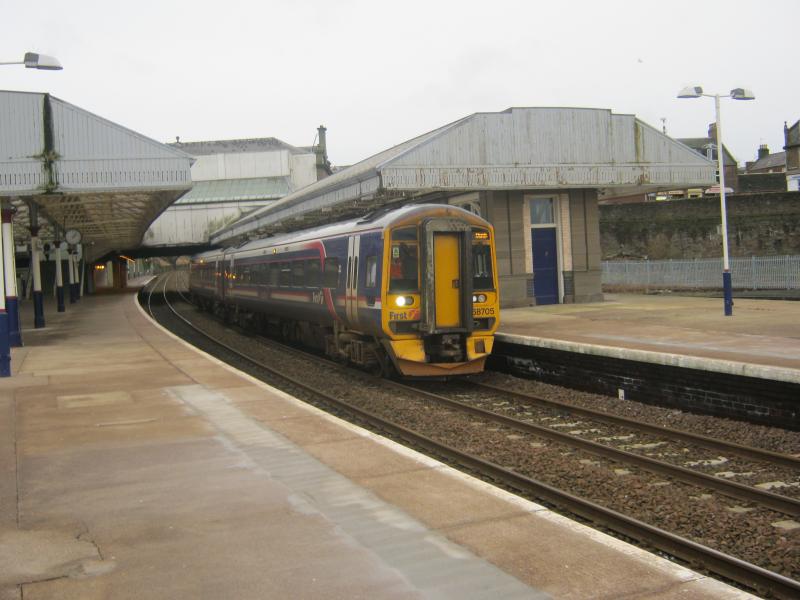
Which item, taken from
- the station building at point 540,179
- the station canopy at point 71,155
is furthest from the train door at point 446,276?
the station canopy at point 71,155

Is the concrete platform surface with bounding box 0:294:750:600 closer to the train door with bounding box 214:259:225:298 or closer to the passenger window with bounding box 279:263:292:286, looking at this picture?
the passenger window with bounding box 279:263:292:286

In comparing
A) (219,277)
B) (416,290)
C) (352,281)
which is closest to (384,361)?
(352,281)

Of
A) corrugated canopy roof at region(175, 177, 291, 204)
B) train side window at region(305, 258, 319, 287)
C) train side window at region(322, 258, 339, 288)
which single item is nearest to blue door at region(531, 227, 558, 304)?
train side window at region(305, 258, 319, 287)

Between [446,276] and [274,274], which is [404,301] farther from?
[274,274]

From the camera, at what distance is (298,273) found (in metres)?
17.6

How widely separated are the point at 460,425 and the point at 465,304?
315cm

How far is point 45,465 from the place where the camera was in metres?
7.20

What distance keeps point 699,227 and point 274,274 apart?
91.3 ft

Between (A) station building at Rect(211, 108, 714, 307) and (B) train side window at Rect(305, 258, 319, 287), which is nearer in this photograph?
(B) train side window at Rect(305, 258, 319, 287)

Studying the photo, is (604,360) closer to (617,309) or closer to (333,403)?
(333,403)

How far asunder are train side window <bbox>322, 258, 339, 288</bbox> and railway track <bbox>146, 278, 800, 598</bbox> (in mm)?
2034

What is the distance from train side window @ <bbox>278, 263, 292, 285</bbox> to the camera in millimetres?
18487

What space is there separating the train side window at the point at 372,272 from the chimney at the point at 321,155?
195ft

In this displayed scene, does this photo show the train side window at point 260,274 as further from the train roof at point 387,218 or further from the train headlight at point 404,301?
the train headlight at point 404,301
